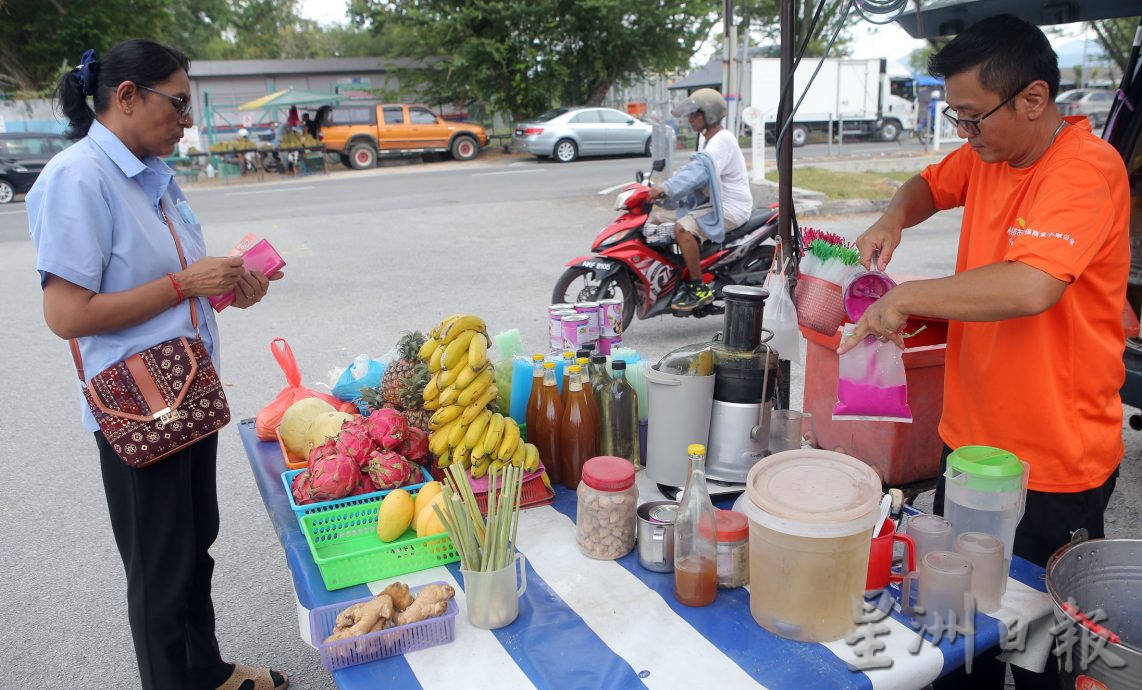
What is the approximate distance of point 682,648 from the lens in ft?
5.26

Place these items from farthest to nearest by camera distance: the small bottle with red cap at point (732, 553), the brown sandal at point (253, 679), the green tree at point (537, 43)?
the green tree at point (537, 43), the brown sandal at point (253, 679), the small bottle with red cap at point (732, 553)

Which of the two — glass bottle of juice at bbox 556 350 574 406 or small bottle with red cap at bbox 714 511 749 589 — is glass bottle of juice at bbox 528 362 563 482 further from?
small bottle with red cap at bbox 714 511 749 589

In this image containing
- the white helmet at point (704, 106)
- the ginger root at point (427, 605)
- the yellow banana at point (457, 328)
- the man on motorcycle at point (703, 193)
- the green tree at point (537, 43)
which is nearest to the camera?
the ginger root at point (427, 605)

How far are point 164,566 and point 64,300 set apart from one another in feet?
2.42

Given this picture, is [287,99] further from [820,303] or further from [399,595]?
[399,595]

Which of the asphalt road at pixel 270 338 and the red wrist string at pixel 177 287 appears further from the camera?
the asphalt road at pixel 270 338

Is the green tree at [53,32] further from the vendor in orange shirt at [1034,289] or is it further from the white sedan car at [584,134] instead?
the vendor in orange shirt at [1034,289]

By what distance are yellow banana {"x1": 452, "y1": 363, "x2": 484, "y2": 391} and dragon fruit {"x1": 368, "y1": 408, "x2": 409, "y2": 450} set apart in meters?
0.29

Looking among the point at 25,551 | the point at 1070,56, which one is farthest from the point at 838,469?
the point at 1070,56

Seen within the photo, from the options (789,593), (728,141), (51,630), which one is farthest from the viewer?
(728,141)

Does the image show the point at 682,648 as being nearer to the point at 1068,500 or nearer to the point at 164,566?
the point at 1068,500

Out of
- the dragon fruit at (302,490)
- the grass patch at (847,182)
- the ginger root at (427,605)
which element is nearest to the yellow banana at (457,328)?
the dragon fruit at (302,490)

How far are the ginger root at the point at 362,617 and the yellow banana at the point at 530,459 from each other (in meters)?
0.61

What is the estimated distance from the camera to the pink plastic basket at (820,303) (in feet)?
6.97
